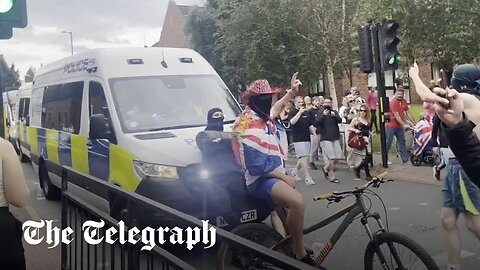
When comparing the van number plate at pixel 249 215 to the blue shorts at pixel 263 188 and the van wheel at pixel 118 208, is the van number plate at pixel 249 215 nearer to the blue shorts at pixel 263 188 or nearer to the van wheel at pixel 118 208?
the blue shorts at pixel 263 188

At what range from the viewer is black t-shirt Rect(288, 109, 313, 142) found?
10.6 metres

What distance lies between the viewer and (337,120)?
1073 cm

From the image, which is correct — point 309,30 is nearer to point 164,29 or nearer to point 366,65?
point 366,65

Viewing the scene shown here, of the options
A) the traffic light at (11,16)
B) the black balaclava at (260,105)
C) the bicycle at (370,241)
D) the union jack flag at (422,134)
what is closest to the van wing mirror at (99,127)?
the traffic light at (11,16)

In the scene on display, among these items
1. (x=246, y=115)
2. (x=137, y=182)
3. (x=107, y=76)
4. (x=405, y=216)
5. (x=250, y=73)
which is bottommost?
(x=405, y=216)

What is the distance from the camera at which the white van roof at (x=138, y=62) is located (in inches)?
256

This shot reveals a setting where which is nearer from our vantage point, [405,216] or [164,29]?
[405,216]

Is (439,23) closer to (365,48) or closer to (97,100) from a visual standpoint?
(365,48)

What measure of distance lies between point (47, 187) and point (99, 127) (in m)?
4.45

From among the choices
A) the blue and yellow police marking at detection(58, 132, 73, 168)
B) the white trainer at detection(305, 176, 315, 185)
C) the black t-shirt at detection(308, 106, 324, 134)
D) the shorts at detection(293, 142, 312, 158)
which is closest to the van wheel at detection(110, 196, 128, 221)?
the blue and yellow police marking at detection(58, 132, 73, 168)

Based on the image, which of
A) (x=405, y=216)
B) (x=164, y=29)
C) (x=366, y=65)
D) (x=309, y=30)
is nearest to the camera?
(x=405, y=216)

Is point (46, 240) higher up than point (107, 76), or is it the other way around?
point (107, 76)

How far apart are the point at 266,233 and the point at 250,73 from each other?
20450 mm

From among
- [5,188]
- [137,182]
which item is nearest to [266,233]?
[137,182]
